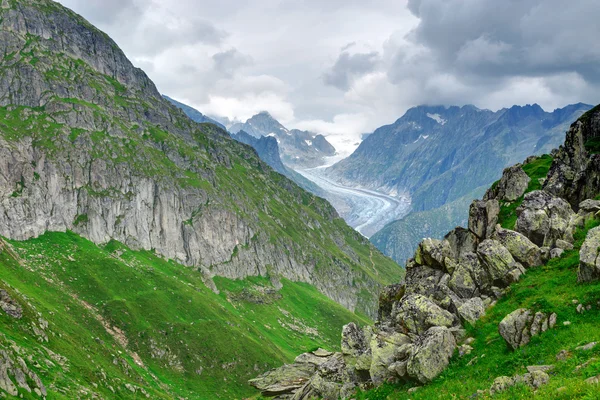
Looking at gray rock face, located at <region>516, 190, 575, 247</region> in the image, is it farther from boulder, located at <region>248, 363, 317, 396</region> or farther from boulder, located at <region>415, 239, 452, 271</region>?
boulder, located at <region>248, 363, 317, 396</region>

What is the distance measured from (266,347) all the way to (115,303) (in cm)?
5658

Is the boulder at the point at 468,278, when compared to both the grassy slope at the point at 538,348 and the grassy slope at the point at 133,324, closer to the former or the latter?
the grassy slope at the point at 538,348

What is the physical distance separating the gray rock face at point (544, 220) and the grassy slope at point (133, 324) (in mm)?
69788

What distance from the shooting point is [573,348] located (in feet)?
64.7

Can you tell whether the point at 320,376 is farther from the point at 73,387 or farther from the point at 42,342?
the point at 42,342

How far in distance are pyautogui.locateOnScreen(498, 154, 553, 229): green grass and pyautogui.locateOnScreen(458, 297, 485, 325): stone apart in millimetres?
15028

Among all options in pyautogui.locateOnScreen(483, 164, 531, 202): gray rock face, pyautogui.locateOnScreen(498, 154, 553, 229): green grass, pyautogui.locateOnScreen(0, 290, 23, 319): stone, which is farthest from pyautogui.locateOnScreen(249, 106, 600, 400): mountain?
pyautogui.locateOnScreen(0, 290, 23, 319): stone

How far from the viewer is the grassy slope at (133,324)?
8656 cm

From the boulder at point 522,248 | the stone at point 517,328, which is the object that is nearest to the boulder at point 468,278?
the boulder at point 522,248

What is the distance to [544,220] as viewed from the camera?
35844mm

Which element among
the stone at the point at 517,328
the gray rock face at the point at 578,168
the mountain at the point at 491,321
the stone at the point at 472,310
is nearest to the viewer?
the mountain at the point at 491,321

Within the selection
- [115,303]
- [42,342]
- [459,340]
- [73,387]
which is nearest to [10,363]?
[73,387]

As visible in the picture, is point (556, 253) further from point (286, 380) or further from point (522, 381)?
point (286, 380)

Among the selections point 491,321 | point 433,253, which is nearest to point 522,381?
point 491,321
